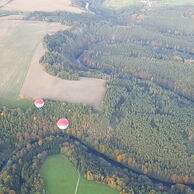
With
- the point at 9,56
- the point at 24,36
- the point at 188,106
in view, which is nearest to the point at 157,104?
the point at 188,106

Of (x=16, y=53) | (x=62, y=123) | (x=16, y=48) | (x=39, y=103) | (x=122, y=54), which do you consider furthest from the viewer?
(x=122, y=54)

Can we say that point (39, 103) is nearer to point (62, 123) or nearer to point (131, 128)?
point (62, 123)

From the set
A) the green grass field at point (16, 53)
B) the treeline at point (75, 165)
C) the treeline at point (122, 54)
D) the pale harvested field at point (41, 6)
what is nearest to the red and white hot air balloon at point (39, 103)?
the green grass field at point (16, 53)

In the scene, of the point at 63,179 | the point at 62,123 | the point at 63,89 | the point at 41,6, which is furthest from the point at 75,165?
the point at 41,6

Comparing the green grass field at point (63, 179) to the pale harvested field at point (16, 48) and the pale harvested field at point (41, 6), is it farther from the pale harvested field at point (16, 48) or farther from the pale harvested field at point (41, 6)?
the pale harvested field at point (41, 6)

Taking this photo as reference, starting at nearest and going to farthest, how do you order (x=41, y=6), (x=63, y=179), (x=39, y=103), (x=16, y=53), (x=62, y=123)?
(x=63, y=179) < (x=62, y=123) < (x=39, y=103) < (x=16, y=53) < (x=41, y=6)
